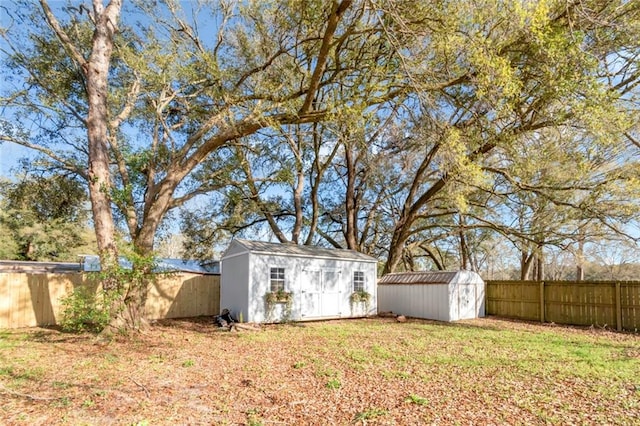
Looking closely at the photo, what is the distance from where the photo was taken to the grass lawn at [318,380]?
143 inches

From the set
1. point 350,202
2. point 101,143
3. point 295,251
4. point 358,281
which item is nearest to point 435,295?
point 358,281

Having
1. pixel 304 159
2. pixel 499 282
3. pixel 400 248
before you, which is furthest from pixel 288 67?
pixel 499 282

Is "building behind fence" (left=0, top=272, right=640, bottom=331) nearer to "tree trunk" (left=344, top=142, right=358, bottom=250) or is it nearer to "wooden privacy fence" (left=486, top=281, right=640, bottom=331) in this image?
"wooden privacy fence" (left=486, top=281, right=640, bottom=331)

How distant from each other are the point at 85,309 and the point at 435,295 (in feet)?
33.0

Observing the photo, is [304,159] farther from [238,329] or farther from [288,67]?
[238,329]

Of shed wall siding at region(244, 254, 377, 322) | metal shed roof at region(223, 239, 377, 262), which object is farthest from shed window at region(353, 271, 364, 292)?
metal shed roof at region(223, 239, 377, 262)

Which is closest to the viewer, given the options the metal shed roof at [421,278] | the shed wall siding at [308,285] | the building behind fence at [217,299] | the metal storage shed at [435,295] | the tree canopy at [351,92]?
the tree canopy at [351,92]

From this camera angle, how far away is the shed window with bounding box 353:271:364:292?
12719mm

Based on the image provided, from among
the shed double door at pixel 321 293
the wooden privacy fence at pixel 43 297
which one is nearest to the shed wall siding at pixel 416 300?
the shed double door at pixel 321 293

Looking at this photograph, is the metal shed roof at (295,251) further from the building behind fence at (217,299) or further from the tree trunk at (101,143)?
the tree trunk at (101,143)

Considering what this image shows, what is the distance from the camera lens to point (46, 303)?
976 cm

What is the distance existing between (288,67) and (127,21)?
16.8ft

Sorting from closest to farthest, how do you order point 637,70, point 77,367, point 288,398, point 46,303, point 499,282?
point 288,398
point 77,367
point 637,70
point 46,303
point 499,282

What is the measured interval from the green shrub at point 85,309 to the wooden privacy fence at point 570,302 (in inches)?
489
